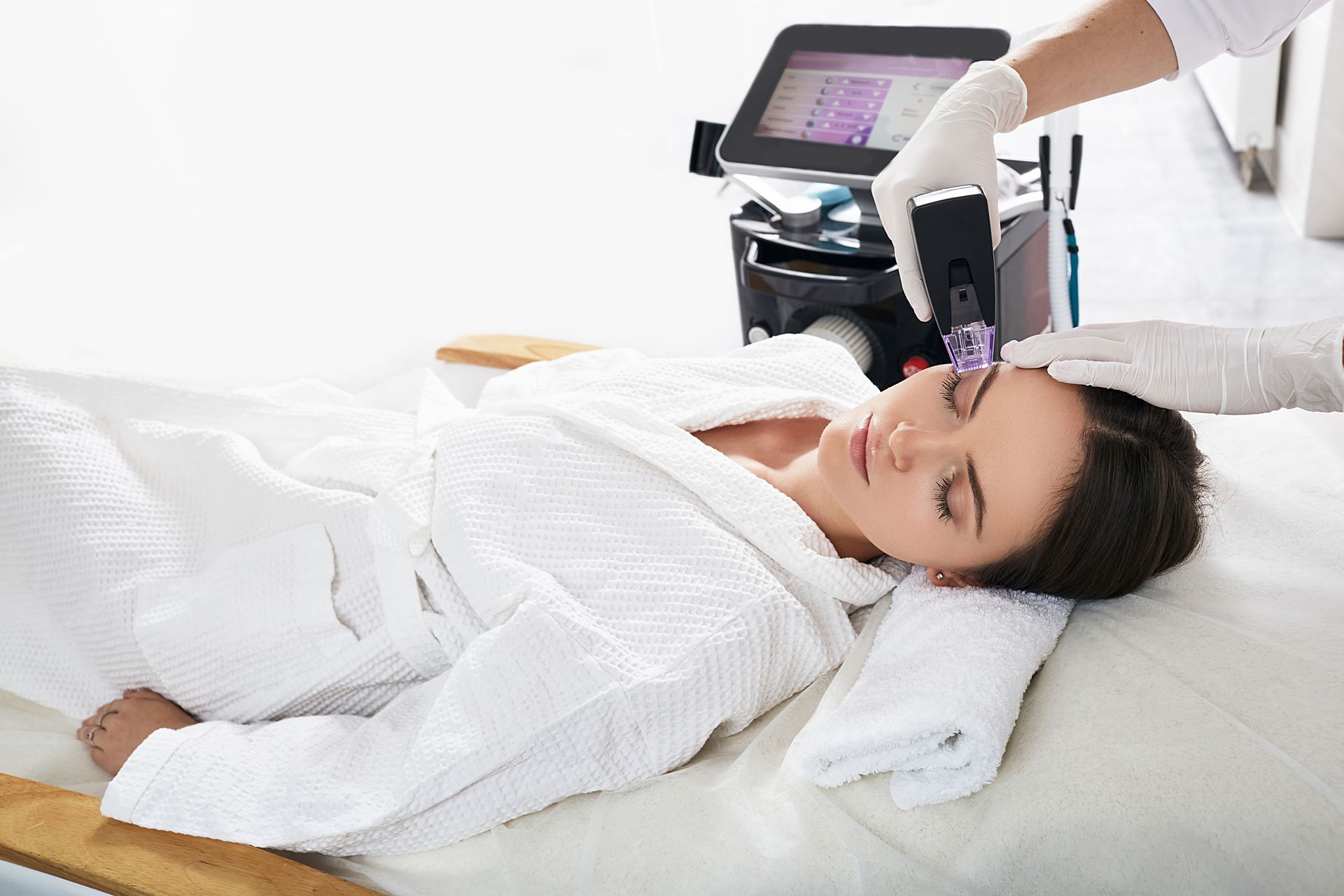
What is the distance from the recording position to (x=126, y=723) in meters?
1.28

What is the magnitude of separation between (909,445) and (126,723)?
1.02 metres

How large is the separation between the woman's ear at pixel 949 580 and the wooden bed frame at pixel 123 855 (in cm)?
72

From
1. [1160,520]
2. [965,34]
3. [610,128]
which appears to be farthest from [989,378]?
[610,128]

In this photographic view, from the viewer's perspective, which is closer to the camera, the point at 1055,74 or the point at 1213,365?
the point at 1213,365

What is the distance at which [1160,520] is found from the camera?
1137mm

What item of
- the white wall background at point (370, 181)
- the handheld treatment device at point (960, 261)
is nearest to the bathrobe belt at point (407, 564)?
the handheld treatment device at point (960, 261)

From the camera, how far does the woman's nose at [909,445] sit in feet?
3.85

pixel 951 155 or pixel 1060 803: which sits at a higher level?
pixel 951 155

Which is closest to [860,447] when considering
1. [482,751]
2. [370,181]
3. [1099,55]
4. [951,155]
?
[951,155]

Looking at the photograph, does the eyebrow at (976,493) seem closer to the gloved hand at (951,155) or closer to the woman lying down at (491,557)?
the woman lying down at (491,557)

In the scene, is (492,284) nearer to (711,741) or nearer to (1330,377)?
(711,741)

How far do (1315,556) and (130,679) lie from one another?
1468 millimetres

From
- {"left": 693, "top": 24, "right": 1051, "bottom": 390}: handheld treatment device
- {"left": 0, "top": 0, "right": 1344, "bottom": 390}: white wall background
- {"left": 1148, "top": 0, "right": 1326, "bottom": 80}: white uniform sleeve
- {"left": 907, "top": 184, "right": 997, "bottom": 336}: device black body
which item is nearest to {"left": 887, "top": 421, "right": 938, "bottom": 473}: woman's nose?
{"left": 907, "top": 184, "right": 997, "bottom": 336}: device black body

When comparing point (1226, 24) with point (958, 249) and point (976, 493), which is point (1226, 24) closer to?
point (958, 249)
